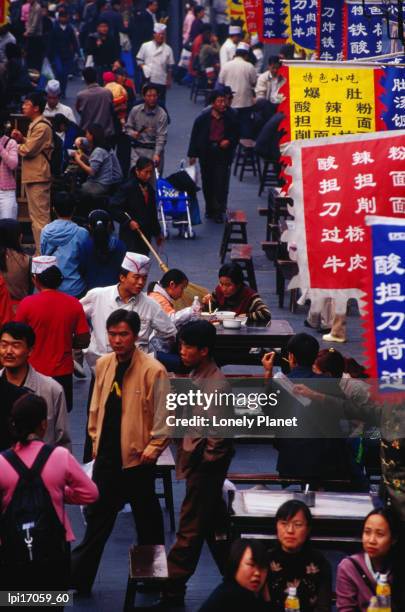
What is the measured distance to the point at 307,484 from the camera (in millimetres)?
9773

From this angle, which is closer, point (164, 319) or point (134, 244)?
point (164, 319)

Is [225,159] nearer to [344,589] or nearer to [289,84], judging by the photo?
[289,84]

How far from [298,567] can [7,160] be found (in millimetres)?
9481

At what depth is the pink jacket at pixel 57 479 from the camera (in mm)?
7602

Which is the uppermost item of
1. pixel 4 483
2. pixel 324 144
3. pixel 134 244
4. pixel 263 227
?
pixel 324 144

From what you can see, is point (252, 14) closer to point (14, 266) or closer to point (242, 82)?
point (242, 82)

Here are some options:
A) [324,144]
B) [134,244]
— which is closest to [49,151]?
[134,244]

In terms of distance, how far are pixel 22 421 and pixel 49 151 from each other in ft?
32.8

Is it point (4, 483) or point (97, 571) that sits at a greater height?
point (4, 483)

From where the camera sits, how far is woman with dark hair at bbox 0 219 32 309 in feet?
40.3

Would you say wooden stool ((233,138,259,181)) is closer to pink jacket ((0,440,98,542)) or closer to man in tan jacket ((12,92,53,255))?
man in tan jacket ((12,92,53,255))

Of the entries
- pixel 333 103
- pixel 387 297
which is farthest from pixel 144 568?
pixel 333 103

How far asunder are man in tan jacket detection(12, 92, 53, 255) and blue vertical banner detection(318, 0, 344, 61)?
13.9ft

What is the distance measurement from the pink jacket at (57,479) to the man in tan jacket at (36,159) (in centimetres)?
960
